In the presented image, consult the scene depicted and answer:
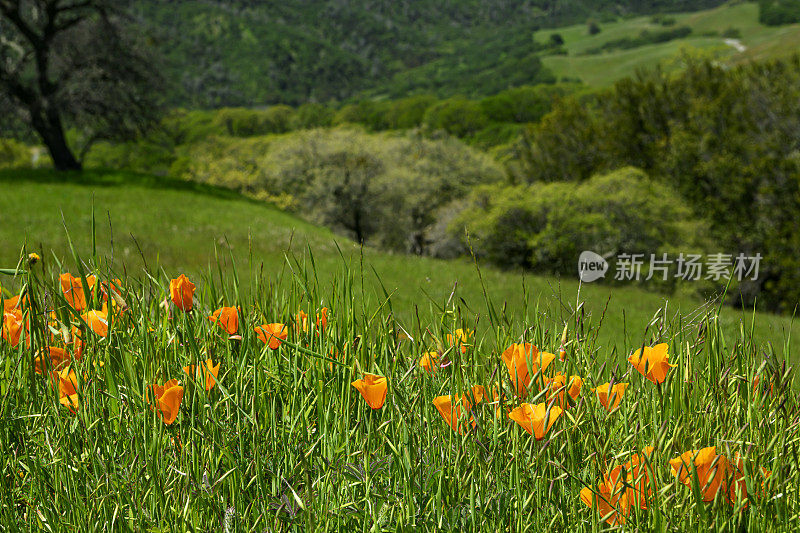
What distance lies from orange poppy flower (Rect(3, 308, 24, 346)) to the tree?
81.3 feet

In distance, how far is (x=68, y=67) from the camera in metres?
24.8

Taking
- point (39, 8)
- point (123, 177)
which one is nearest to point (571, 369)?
point (123, 177)

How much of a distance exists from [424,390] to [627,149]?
4495cm

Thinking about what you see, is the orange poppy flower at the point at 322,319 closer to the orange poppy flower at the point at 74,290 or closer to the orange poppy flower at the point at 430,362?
the orange poppy flower at the point at 430,362

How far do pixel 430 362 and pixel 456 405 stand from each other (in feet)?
0.80

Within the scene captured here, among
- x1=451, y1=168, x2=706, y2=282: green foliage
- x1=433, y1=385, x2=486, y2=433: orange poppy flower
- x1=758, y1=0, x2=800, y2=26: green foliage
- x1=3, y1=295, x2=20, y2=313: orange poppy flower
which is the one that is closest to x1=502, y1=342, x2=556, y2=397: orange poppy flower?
x1=433, y1=385, x2=486, y2=433: orange poppy flower

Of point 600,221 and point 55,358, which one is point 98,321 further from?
point 600,221

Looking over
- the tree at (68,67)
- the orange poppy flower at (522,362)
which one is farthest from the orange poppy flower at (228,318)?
the tree at (68,67)

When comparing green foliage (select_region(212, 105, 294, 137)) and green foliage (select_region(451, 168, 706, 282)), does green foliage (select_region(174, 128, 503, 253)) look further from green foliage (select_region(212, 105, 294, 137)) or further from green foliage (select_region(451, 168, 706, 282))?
green foliage (select_region(212, 105, 294, 137))

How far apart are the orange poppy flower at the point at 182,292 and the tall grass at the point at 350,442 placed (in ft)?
0.55

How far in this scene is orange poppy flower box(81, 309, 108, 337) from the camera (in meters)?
2.55

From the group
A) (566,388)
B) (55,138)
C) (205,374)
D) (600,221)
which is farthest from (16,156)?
(566,388)

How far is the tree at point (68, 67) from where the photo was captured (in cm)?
2388

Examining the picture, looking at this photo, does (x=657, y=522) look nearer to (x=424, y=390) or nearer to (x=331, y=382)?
(x=424, y=390)
